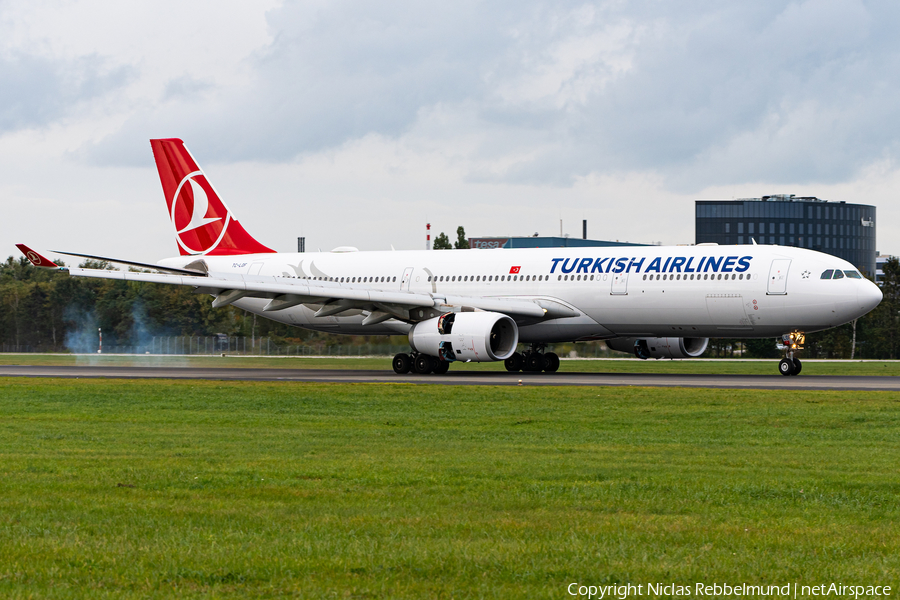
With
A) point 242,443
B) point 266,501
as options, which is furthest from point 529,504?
point 242,443

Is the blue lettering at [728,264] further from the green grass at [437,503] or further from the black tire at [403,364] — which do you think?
the green grass at [437,503]

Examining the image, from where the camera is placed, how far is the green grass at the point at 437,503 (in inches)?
271

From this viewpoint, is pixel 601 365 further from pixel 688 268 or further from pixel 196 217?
pixel 196 217

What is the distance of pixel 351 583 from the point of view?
6680 millimetres

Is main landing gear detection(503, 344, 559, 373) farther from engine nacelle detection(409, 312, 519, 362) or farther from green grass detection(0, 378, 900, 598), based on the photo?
green grass detection(0, 378, 900, 598)

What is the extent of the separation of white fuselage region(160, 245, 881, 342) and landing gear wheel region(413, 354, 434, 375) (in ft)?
10.6

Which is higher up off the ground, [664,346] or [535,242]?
[535,242]

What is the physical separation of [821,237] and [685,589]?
559ft

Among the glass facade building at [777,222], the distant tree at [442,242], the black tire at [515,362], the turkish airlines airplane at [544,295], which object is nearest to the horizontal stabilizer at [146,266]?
the turkish airlines airplane at [544,295]

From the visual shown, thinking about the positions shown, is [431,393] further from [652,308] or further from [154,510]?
[154,510]

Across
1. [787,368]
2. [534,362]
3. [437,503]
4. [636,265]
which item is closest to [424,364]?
[534,362]

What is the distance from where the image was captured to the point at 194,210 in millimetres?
42531

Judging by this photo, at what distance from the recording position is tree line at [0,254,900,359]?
68438 millimetres

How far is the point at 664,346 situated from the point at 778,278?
6.84 meters
